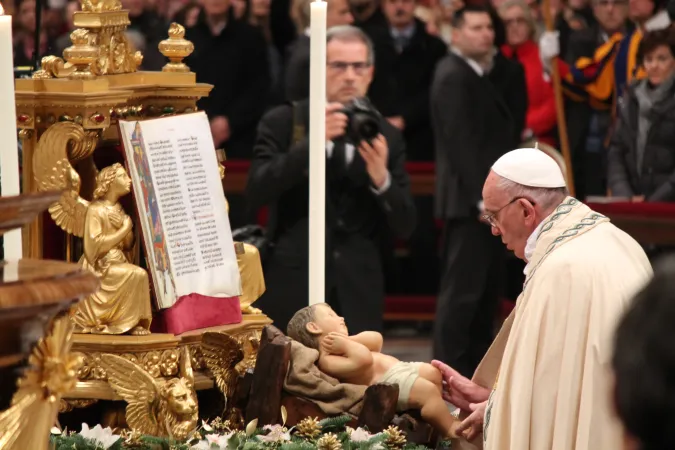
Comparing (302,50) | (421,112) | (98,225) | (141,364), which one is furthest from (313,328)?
(421,112)

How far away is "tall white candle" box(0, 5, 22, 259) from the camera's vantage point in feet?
9.73

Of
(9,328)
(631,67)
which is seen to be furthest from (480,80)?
(9,328)

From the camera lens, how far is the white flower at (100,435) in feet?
10.4

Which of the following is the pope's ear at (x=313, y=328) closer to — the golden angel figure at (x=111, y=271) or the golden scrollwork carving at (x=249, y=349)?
the golden scrollwork carving at (x=249, y=349)

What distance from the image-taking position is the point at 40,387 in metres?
2.38

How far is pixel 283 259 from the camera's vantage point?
5.77m

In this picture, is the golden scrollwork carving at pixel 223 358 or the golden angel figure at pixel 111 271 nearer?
the golden angel figure at pixel 111 271

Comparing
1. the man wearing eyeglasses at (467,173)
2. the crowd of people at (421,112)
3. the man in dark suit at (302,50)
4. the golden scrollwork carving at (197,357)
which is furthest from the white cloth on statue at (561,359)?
the man wearing eyeglasses at (467,173)

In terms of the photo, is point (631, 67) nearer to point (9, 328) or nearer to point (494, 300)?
point (494, 300)

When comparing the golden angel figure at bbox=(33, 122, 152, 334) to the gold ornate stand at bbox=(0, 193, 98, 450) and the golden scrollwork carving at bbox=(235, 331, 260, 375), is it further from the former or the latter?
the gold ornate stand at bbox=(0, 193, 98, 450)

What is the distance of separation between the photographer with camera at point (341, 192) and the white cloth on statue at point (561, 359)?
2.13 metres

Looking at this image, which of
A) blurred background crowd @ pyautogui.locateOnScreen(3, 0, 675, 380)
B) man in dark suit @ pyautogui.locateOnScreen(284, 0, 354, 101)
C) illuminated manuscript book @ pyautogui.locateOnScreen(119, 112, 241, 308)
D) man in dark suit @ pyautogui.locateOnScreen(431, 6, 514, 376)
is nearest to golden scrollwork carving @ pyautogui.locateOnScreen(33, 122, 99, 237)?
illuminated manuscript book @ pyautogui.locateOnScreen(119, 112, 241, 308)

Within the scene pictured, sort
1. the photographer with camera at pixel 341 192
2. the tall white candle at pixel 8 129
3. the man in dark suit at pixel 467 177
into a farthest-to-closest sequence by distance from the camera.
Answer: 1. the man in dark suit at pixel 467 177
2. the photographer with camera at pixel 341 192
3. the tall white candle at pixel 8 129

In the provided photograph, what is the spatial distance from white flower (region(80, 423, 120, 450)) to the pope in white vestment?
79 centimetres
